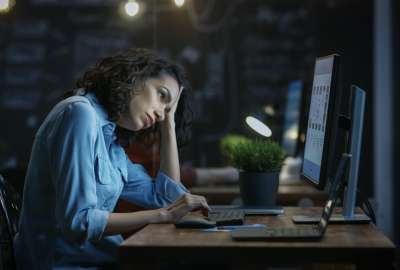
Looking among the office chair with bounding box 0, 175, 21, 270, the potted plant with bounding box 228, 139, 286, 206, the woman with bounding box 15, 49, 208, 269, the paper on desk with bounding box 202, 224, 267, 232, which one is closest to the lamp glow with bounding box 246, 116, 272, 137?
the potted plant with bounding box 228, 139, 286, 206

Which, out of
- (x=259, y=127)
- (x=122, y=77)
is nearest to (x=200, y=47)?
(x=259, y=127)

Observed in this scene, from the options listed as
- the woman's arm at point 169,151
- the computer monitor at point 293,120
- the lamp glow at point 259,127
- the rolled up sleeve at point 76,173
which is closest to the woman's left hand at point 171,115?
the woman's arm at point 169,151

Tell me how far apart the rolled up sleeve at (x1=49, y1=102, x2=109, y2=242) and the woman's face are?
0.24 meters

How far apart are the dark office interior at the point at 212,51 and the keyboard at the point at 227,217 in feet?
12.2

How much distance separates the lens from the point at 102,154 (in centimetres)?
234

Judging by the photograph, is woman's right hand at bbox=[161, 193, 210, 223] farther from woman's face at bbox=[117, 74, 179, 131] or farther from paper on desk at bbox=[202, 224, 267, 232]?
woman's face at bbox=[117, 74, 179, 131]

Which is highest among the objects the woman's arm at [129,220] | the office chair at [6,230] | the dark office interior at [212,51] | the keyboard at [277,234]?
the dark office interior at [212,51]

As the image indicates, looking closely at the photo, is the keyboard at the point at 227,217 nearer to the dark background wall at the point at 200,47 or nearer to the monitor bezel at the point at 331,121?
the monitor bezel at the point at 331,121

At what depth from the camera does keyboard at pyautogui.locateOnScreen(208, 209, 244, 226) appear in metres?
2.25

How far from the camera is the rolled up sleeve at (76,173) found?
212 centimetres

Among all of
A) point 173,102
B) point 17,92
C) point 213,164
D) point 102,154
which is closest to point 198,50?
Answer: point 213,164

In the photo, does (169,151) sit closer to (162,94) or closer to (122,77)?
(162,94)

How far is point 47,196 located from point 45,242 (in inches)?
5.3

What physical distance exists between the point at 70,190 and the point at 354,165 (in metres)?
0.79
